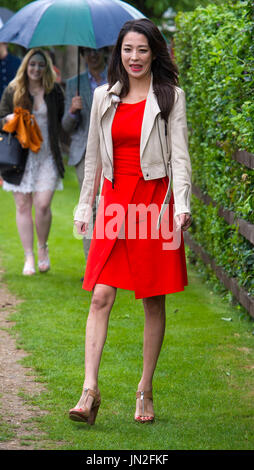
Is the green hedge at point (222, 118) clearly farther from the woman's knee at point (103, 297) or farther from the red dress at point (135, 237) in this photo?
the woman's knee at point (103, 297)

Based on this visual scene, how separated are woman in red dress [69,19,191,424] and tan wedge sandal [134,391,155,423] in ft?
0.90

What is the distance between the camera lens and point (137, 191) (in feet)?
16.3

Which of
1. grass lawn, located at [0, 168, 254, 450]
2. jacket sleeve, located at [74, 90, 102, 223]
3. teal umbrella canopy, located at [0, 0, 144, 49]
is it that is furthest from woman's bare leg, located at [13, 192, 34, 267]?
jacket sleeve, located at [74, 90, 102, 223]

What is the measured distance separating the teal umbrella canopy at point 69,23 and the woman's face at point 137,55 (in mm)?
3482

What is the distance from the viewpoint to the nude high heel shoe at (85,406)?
4826 millimetres

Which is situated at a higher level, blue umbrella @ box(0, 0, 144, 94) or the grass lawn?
blue umbrella @ box(0, 0, 144, 94)

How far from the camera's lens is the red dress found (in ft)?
16.2

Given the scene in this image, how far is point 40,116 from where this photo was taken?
9.27 metres

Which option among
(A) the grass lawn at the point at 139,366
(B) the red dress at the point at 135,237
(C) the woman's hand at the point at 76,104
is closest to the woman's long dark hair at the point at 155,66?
(B) the red dress at the point at 135,237

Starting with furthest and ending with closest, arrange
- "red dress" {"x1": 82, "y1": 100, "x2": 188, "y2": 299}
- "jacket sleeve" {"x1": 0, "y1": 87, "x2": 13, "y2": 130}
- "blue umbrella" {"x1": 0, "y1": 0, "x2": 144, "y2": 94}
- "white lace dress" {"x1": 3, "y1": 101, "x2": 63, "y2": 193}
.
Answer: "white lace dress" {"x1": 3, "y1": 101, "x2": 63, "y2": 193}, "jacket sleeve" {"x1": 0, "y1": 87, "x2": 13, "y2": 130}, "blue umbrella" {"x1": 0, "y1": 0, "x2": 144, "y2": 94}, "red dress" {"x1": 82, "y1": 100, "x2": 188, "y2": 299}

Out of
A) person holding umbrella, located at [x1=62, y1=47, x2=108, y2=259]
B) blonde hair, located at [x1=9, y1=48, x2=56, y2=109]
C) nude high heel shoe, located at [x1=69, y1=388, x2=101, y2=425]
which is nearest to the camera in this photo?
nude high heel shoe, located at [x1=69, y1=388, x2=101, y2=425]

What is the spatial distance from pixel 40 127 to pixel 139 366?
12.1 ft

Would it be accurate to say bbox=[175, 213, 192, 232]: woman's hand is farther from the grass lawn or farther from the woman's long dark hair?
the grass lawn
